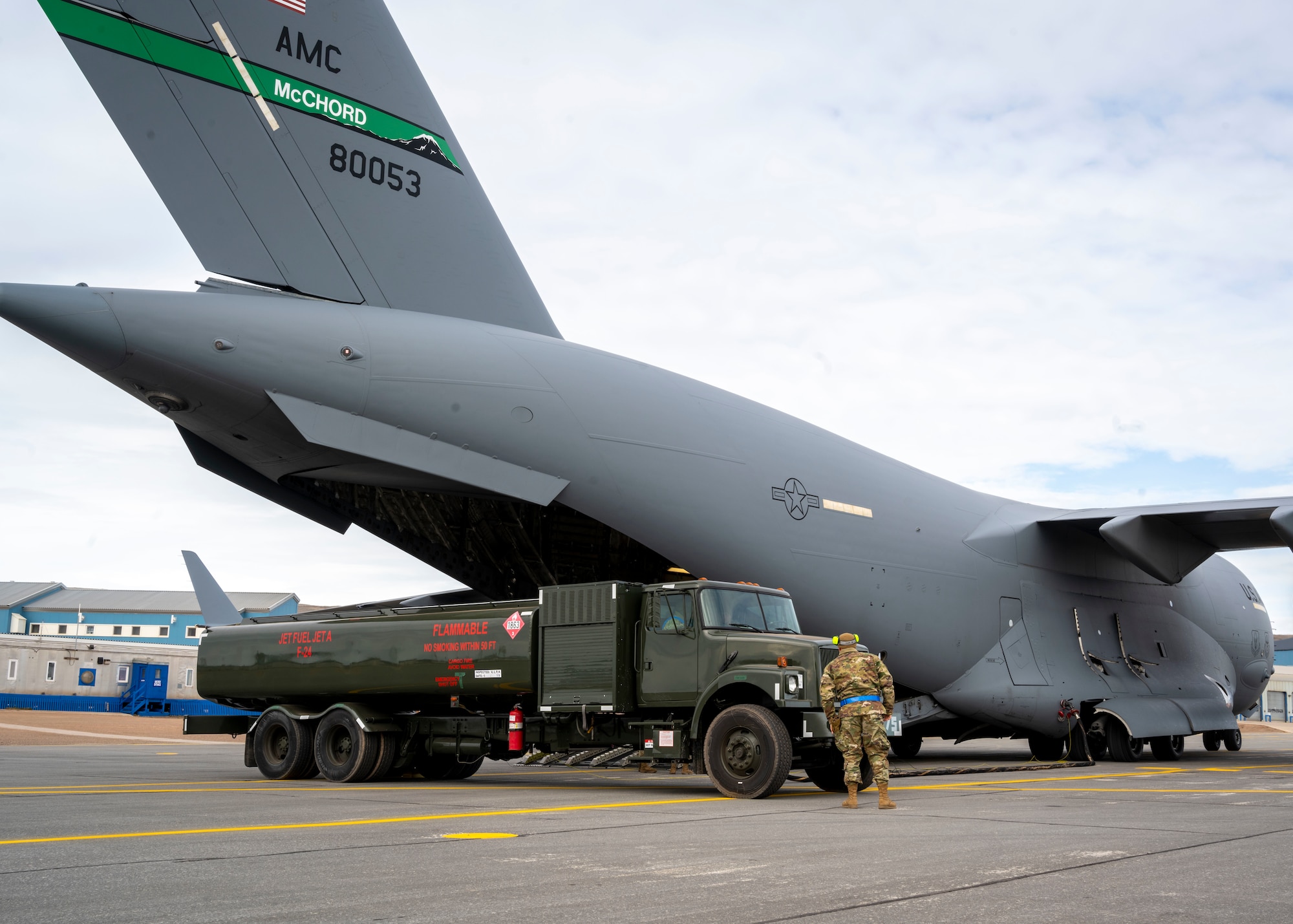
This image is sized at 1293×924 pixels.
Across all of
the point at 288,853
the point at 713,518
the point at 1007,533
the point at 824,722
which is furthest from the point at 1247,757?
the point at 288,853

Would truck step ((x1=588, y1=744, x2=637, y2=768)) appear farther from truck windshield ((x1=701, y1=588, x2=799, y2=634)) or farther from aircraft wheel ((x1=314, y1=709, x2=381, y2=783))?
aircraft wheel ((x1=314, y1=709, x2=381, y2=783))

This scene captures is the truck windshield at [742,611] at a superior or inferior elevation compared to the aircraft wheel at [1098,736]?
superior

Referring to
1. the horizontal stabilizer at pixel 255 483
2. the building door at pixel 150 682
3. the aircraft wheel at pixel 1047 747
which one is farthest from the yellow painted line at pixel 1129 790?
the building door at pixel 150 682

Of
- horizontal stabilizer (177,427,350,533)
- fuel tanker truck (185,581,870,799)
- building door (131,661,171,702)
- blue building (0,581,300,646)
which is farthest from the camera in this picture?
blue building (0,581,300,646)

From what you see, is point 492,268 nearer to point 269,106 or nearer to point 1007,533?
point 269,106

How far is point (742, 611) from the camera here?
483 inches

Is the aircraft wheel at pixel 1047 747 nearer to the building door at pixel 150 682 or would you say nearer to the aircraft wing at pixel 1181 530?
the aircraft wing at pixel 1181 530

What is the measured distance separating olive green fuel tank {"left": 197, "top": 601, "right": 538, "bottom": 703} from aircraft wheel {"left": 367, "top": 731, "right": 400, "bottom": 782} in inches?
21.1

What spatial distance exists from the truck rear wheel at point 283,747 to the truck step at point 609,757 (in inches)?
145

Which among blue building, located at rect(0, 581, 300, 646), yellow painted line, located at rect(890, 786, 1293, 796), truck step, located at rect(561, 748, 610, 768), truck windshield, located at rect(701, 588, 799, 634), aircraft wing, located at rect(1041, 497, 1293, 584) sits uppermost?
blue building, located at rect(0, 581, 300, 646)

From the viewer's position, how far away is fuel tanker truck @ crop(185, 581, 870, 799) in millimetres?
11398

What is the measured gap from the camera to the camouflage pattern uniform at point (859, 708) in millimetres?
10266

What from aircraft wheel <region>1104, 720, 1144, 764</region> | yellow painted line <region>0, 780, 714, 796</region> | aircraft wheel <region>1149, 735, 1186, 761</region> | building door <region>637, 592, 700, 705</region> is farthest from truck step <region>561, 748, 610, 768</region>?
aircraft wheel <region>1149, 735, 1186, 761</region>

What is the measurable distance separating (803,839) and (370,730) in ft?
24.5
